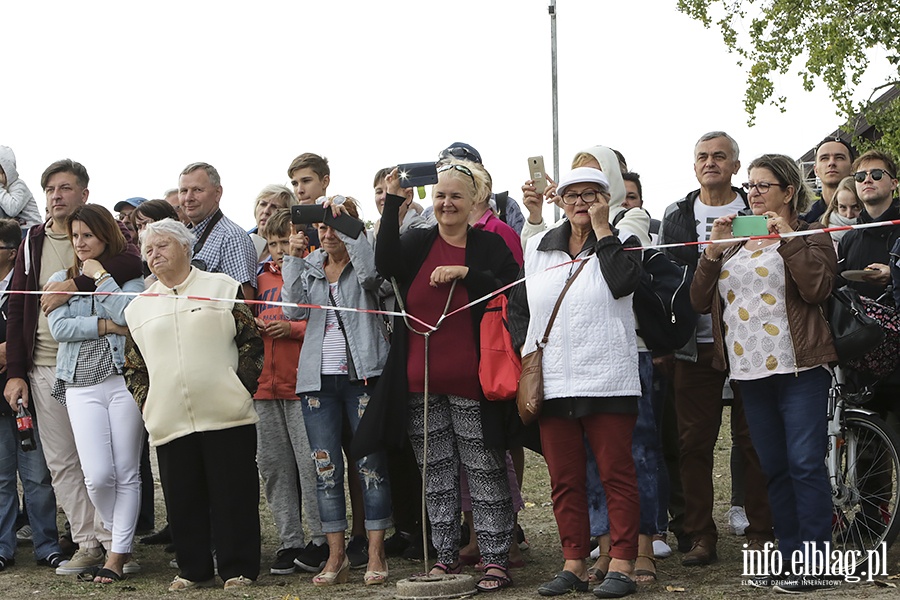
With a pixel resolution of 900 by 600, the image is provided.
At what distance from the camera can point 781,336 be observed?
592 cm

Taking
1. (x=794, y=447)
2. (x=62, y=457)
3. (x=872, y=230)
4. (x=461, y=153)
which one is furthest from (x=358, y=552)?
(x=872, y=230)

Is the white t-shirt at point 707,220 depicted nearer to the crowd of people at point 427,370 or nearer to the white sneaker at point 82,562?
the crowd of people at point 427,370

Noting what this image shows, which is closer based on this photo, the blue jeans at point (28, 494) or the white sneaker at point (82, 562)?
the white sneaker at point (82, 562)

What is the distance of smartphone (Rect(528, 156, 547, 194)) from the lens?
7.24m

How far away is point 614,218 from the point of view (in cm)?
696

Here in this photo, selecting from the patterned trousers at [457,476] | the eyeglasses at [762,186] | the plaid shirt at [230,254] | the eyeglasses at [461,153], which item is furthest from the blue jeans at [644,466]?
the plaid shirt at [230,254]

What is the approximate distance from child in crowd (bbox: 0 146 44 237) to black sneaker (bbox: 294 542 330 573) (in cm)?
361

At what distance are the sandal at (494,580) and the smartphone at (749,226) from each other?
85.9 inches

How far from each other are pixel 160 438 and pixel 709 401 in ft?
10.5

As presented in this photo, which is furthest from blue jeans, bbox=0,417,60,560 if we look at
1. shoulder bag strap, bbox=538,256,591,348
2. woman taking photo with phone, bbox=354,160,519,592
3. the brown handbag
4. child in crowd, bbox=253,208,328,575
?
shoulder bag strap, bbox=538,256,591,348

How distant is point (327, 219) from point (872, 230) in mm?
3230

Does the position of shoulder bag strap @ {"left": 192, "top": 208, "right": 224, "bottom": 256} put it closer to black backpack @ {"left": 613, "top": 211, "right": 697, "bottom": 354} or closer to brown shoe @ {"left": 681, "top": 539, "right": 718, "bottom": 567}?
black backpack @ {"left": 613, "top": 211, "right": 697, "bottom": 354}

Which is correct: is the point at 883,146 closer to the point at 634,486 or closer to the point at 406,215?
the point at 406,215

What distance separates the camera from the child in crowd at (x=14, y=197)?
29.9 ft
